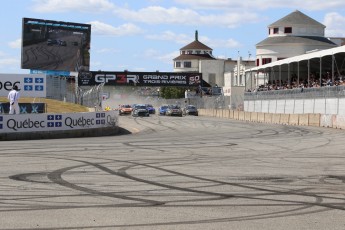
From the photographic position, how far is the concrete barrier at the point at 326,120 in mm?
43475

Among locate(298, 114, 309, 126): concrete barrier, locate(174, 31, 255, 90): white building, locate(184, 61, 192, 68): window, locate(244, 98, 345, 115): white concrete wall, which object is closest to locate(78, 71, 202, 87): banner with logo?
locate(174, 31, 255, 90): white building

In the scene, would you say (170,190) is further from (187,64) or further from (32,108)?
(187,64)

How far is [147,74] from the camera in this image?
95188mm

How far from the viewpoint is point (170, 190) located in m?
12.0

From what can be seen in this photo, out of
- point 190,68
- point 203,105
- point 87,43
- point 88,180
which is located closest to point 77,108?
point 87,43

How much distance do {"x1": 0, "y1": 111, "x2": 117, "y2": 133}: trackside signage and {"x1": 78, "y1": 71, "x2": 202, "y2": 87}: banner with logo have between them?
6018 cm

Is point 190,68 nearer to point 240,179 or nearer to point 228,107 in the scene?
point 228,107

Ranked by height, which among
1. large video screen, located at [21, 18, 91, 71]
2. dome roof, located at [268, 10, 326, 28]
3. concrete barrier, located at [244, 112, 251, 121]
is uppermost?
dome roof, located at [268, 10, 326, 28]

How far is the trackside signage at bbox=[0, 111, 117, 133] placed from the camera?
28.6m

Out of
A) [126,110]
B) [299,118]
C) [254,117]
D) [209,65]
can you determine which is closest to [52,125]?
[299,118]

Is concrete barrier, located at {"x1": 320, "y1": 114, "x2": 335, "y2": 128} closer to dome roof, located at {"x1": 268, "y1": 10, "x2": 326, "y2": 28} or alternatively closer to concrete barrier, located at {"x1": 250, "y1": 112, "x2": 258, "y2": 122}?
concrete barrier, located at {"x1": 250, "y1": 112, "x2": 258, "y2": 122}

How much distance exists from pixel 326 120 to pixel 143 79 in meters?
53.2

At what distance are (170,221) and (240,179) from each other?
4986 millimetres

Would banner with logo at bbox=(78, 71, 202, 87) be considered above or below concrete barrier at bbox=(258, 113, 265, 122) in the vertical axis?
above
